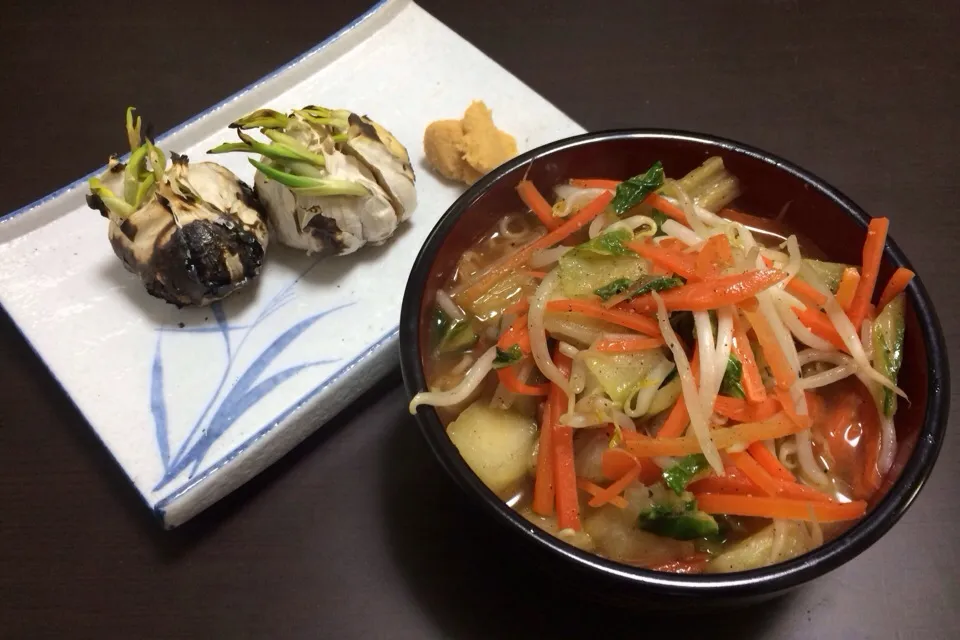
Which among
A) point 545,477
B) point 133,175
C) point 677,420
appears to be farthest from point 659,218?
point 133,175

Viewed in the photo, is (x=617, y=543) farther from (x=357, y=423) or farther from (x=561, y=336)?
(x=357, y=423)

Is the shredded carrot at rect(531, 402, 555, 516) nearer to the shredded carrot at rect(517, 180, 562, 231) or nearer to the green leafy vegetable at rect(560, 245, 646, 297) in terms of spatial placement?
the green leafy vegetable at rect(560, 245, 646, 297)

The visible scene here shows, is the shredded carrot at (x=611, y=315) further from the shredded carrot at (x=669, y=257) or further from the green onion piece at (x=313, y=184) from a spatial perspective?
the green onion piece at (x=313, y=184)

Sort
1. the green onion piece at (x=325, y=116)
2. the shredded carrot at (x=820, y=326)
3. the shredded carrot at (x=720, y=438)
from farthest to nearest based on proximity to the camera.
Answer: the green onion piece at (x=325, y=116) → the shredded carrot at (x=820, y=326) → the shredded carrot at (x=720, y=438)

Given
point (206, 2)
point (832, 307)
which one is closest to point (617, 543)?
point (832, 307)

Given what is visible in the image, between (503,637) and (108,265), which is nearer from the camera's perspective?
(503,637)

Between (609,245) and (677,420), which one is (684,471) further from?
(609,245)

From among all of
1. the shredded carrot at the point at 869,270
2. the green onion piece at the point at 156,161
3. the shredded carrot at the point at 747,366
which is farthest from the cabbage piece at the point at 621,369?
the green onion piece at the point at 156,161
